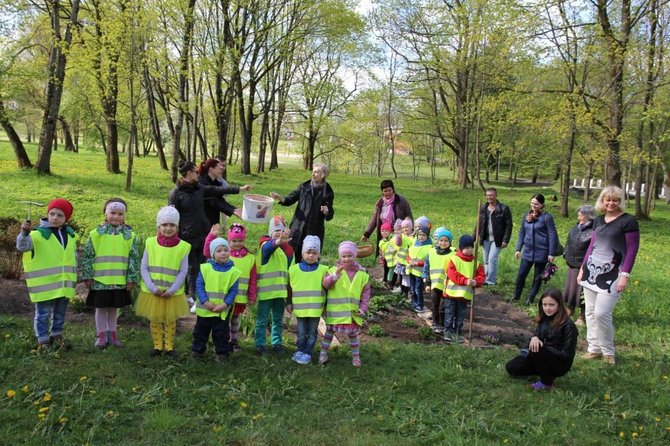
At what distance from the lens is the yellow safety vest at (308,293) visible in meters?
5.37

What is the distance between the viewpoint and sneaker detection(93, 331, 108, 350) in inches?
201

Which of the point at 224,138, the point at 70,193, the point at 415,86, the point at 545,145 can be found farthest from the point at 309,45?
the point at 70,193

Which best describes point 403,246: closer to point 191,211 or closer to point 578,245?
point 578,245

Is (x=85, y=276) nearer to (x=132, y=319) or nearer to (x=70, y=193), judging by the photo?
(x=132, y=319)

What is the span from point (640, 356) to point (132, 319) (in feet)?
21.3

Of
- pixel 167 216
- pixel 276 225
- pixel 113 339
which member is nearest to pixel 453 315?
pixel 276 225

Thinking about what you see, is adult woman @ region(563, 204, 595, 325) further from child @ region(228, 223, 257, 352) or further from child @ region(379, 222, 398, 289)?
child @ region(228, 223, 257, 352)

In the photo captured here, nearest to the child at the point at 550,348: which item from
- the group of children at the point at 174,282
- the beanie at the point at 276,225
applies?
the group of children at the point at 174,282

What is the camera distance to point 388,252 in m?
8.71

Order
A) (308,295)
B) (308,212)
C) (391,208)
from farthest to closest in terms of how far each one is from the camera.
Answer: (391,208) → (308,212) → (308,295)

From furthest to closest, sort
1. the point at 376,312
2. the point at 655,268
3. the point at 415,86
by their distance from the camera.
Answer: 1. the point at 415,86
2. the point at 655,268
3. the point at 376,312

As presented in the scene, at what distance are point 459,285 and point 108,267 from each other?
169 inches

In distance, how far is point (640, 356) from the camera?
20.1 ft

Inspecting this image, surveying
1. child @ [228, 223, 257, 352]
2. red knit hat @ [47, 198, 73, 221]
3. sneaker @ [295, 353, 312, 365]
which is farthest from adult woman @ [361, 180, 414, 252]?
red knit hat @ [47, 198, 73, 221]
